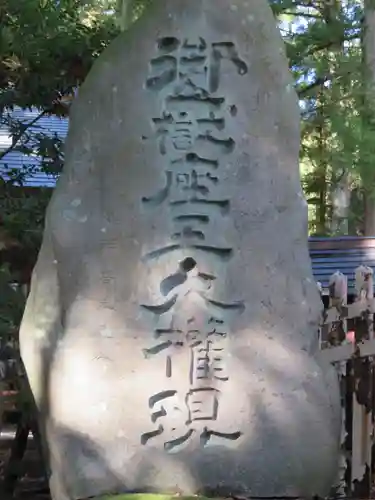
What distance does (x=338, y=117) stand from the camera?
6.17m

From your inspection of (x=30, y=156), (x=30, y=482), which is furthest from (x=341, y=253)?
(x=30, y=482)

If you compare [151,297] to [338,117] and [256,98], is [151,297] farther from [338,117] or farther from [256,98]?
[338,117]

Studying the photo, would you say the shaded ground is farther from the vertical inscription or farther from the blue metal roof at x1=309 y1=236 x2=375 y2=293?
the blue metal roof at x1=309 y1=236 x2=375 y2=293

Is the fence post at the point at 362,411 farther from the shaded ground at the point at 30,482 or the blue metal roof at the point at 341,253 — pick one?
the blue metal roof at the point at 341,253

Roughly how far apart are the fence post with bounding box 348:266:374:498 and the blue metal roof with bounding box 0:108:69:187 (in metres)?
2.08

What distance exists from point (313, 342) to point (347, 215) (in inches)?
277

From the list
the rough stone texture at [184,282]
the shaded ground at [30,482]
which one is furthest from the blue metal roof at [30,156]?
the shaded ground at [30,482]

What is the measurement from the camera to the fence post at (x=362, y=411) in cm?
436

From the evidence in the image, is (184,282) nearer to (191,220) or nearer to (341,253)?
(191,220)

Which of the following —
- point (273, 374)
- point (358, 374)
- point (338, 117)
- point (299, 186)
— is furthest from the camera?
point (338, 117)

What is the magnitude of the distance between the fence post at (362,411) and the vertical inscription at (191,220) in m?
1.70

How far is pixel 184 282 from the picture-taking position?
289 centimetres

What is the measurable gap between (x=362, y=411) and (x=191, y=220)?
209 cm

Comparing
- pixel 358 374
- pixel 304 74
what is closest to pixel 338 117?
pixel 304 74
